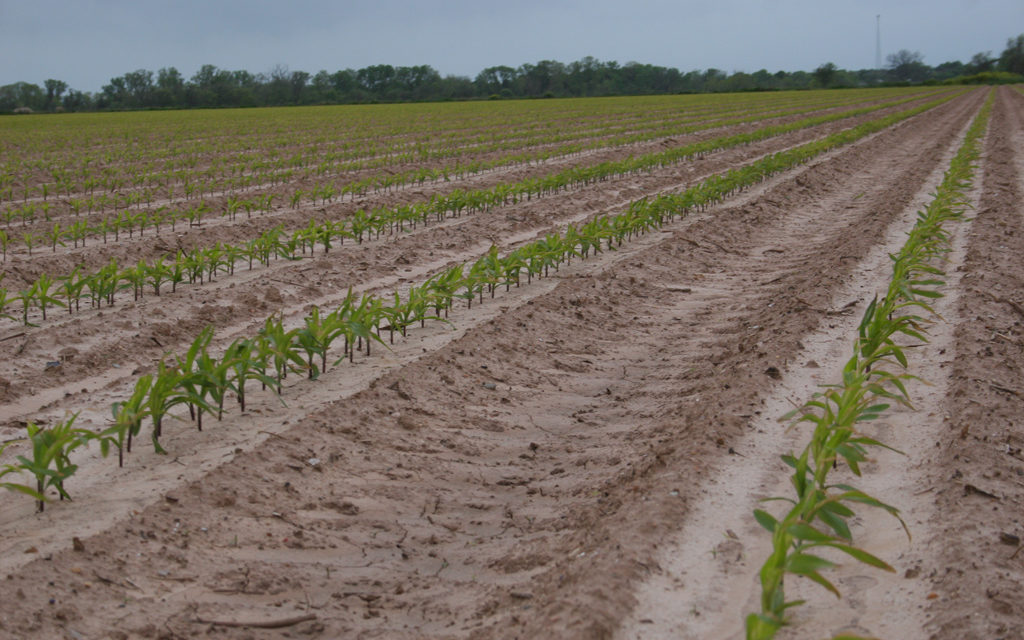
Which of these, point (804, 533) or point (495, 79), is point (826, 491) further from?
point (495, 79)

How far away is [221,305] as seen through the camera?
6844mm

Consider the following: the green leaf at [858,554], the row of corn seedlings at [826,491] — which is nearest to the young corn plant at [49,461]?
the row of corn seedlings at [826,491]

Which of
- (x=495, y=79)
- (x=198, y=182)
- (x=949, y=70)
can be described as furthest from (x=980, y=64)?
(x=198, y=182)

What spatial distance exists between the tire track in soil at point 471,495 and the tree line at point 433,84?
71.7m

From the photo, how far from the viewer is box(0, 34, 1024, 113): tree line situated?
259 feet

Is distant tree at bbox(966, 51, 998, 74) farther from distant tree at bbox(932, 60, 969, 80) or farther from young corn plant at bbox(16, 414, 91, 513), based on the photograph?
young corn plant at bbox(16, 414, 91, 513)

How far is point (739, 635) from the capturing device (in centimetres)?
258

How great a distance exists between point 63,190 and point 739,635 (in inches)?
592

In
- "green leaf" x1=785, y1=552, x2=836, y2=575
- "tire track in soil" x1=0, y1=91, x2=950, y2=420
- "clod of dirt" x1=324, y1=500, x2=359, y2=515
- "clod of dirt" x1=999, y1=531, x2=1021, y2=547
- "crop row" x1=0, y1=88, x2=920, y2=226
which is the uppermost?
"crop row" x1=0, y1=88, x2=920, y2=226

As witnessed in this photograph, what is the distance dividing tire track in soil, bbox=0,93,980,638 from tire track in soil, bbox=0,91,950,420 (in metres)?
1.71

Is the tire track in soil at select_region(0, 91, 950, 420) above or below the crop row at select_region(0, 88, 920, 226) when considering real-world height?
below

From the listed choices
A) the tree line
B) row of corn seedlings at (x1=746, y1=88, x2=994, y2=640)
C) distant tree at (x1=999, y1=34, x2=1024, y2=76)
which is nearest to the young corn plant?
row of corn seedlings at (x1=746, y1=88, x2=994, y2=640)

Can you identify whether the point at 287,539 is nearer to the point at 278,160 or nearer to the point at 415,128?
the point at 278,160

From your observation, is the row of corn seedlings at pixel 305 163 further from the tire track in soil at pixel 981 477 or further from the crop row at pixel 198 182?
the tire track in soil at pixel 981 477
